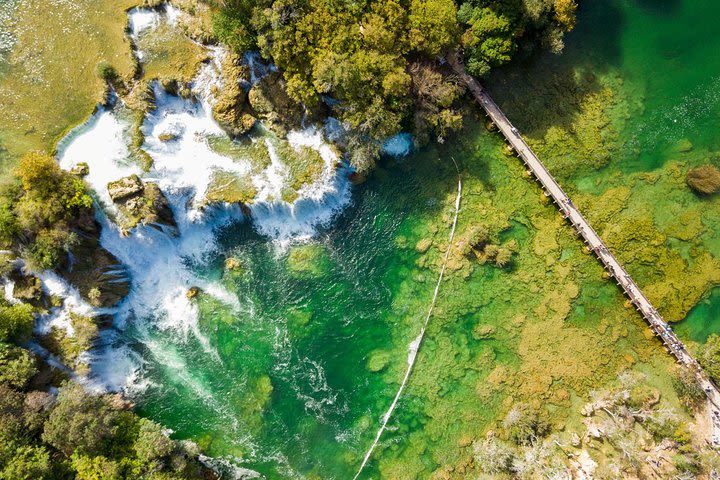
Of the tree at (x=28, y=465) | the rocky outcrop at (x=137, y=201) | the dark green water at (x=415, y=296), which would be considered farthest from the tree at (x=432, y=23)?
the tree at (x=28, y=465)

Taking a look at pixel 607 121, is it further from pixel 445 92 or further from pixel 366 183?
pixel 366 183

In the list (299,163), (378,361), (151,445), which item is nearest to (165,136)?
(299,163)

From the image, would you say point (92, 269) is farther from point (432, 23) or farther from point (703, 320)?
point (703, 320)

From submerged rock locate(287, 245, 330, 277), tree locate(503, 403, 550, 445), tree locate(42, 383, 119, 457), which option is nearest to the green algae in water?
tree locate(503, 403, 550, 445)

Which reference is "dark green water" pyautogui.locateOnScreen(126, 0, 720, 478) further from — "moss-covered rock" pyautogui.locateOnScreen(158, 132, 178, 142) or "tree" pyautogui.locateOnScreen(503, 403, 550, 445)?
"moss-covered rock" pyautogui.locateOnScreen(158, 132, 178, 142)

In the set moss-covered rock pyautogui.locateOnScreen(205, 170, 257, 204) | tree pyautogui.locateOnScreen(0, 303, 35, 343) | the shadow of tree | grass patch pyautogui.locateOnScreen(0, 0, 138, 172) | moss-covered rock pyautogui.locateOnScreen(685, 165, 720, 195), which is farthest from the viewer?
the shadow of tree

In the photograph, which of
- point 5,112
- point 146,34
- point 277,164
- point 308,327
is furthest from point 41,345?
point 146,34
